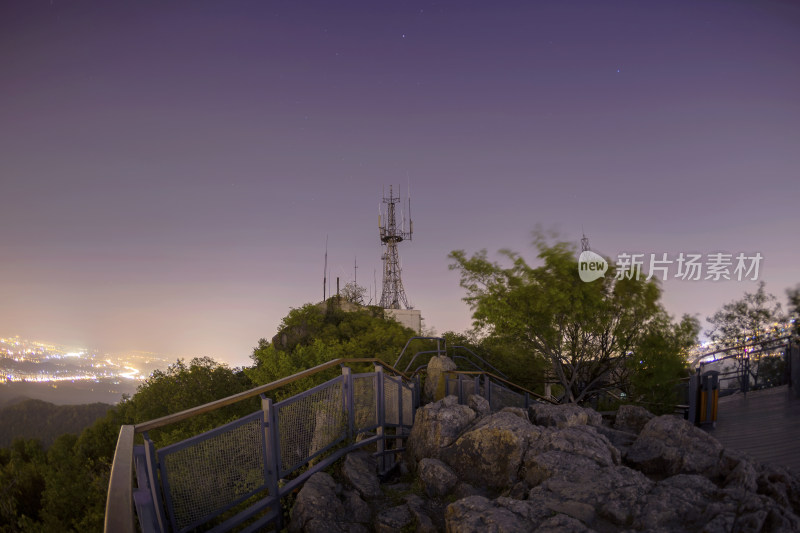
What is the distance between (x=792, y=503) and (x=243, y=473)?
550 cm

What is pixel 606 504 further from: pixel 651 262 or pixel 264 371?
pixel 264 371

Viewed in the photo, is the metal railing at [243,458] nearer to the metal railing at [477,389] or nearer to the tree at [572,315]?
the metal railing at [477,389]

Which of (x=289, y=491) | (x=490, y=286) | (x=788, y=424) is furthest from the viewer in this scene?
(x=490, y=286)

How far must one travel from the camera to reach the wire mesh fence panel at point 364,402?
689 centimetres

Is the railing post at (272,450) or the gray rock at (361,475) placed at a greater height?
the railing post at (272,450)

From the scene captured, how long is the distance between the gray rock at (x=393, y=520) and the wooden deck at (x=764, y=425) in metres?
6.48

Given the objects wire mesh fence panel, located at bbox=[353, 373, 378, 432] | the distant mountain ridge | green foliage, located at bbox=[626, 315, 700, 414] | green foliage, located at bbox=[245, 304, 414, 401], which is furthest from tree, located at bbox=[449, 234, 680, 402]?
the distant mountain ridge

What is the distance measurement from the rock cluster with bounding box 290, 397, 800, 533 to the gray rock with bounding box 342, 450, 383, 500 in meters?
0.03

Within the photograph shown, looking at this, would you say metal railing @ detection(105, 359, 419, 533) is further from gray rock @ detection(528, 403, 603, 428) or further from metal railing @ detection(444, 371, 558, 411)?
metal railing @ detection(444, 371, 558, 411)

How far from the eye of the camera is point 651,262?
1512cm

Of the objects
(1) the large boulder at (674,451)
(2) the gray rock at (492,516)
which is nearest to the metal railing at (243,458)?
(2) the gray rock at (492,516)

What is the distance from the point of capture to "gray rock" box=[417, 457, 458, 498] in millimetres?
5801

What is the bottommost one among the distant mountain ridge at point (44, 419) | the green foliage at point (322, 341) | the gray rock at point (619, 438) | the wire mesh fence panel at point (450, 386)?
the distant mountain ridge at point (44, 419)

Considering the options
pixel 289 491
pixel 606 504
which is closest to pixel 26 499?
pixel 289 491
